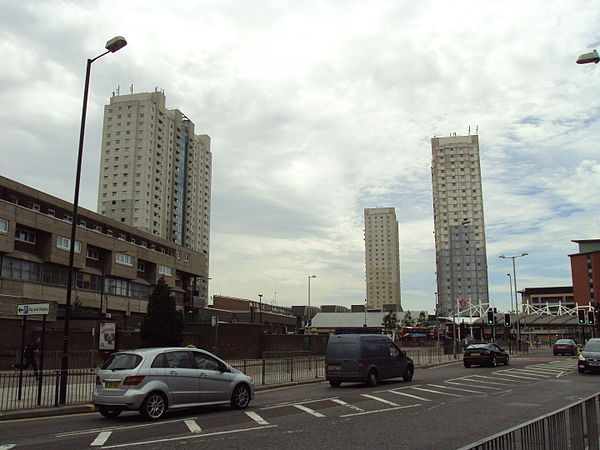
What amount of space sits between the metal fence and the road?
9.00 feet

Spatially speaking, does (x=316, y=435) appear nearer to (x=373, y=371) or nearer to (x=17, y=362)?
(x=373, y=371)

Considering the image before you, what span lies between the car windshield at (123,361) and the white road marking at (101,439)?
1.77 m

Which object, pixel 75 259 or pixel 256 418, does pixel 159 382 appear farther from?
pixel 75 259

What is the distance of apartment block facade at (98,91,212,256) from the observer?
121m

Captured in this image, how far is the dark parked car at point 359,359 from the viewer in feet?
65.0

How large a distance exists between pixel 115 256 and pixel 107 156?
69.1 meters

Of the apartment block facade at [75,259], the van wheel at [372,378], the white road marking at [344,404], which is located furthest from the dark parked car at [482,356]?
the apartment block facade at [75,259]

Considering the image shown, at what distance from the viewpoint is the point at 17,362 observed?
1148 inches

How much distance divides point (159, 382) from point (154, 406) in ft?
1.65

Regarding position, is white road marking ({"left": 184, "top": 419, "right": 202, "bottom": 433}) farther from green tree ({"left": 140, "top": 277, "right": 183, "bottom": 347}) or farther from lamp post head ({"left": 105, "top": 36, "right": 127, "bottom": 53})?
green tree ({"left": 140, "top": 277, "right": 183, "bottom": 347})

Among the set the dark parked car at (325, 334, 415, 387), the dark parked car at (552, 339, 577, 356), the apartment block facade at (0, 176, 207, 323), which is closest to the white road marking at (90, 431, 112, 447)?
the dark parked car at (325, 334, 415, 387)

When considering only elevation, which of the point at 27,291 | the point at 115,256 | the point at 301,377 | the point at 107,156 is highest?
the point at 107,156

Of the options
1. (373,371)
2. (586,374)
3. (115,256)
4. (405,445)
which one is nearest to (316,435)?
(405,445)

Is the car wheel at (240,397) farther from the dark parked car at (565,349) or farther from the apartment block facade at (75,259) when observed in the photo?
the dark parked car at (565,349)
